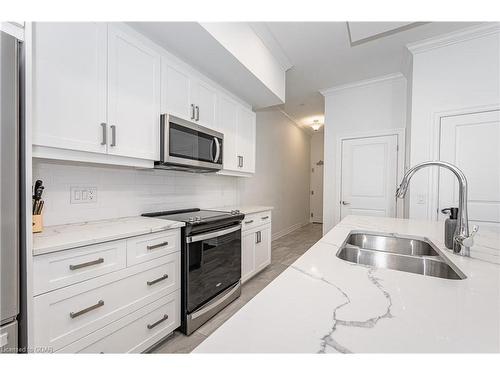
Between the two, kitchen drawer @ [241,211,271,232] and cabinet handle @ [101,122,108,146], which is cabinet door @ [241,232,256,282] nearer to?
kitchen drawer @ [241,211,271,232]

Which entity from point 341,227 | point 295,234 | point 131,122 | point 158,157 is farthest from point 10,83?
point 295,234

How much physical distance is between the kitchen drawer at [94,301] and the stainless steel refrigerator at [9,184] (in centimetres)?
11

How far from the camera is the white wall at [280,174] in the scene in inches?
164

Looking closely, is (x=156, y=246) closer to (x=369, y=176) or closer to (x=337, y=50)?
(x=337, y=50)

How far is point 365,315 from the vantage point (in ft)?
1.57

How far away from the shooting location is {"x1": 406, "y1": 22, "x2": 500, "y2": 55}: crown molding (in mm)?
2277

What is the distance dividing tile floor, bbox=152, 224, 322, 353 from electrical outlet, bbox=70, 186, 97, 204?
1.17m

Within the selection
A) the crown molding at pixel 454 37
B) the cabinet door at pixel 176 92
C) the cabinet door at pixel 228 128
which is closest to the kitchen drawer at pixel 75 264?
the cabinet door at pixel 176 92

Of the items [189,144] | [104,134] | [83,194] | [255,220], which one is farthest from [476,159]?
[83,194]

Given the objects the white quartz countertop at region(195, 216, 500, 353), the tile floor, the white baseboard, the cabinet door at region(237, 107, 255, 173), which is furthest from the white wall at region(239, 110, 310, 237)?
the white quartz countertop at region(195, 216, 500, 353)

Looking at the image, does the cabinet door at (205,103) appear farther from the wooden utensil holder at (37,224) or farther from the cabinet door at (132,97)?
the wooden utensil holder at (37,224)

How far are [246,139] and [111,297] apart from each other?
2.27m

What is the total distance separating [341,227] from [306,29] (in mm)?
2088

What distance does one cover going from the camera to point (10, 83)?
0.89m
